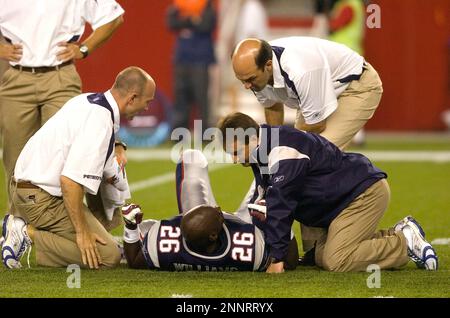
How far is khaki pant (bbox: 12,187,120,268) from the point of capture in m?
6.12

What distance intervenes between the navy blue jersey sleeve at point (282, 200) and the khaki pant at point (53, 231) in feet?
3.15

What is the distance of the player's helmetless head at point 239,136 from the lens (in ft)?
19.2

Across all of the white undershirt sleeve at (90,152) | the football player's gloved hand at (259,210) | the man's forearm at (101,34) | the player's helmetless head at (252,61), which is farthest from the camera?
the man's forearm at (101,34)

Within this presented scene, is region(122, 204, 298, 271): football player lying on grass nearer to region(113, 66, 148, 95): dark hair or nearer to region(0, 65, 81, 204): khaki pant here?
Answer: region(113, 66, 148, 95): dark hair

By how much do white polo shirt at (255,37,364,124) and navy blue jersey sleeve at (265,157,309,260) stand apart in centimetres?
95

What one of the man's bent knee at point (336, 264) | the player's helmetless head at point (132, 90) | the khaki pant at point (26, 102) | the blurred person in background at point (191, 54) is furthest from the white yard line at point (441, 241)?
the blurred person in background at point (191, 54)

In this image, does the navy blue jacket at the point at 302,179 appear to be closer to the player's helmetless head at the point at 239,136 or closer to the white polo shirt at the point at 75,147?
the player's helmetless head at the point at 239,136

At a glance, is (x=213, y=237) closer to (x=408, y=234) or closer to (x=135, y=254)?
(x=135, y=254)

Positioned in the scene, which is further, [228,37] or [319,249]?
[228,37]

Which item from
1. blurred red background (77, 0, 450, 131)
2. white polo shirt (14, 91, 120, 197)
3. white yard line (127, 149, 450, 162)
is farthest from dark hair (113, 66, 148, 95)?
blurred red background (77, 0, 450, 131)

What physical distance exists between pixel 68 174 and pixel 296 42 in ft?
6.04
